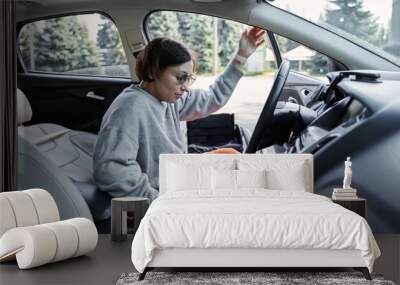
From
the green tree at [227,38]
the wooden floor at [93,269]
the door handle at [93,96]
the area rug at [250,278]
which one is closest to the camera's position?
the area rug at [250,278]

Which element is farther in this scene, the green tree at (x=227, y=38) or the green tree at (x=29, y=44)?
the green tree at (x=29, y=44)

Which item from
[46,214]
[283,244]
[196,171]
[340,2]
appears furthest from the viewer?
[340,2]

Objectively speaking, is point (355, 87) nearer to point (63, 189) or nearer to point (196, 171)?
point (196, 171)

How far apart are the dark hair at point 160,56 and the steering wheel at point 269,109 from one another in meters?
0.86

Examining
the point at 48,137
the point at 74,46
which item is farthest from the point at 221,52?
the point at 48,137

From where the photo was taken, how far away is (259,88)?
7.68 meters

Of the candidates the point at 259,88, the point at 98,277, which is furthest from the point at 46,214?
the point at 259,88

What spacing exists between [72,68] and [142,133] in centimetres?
103

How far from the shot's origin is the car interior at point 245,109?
7.50 metres

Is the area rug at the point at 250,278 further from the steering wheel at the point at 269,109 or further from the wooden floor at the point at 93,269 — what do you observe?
the steering wheel at the point at 269,109

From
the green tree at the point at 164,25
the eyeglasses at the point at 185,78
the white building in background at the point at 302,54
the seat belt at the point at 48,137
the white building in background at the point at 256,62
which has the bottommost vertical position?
the seat belt at the point at 48,137

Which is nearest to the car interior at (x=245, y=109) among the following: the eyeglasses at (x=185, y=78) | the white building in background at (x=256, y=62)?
the white building in background at (x=256, y=62)

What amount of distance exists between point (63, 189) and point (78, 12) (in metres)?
1.87

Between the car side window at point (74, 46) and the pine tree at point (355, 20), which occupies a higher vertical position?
the pine tree at point (355, 20)
